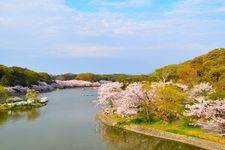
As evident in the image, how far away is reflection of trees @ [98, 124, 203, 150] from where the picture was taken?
1011 inches

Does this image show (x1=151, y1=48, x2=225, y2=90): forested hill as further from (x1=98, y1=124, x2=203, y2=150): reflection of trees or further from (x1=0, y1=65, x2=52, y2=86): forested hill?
(x1=0, y1=65, x2=52, y2=86): forested hill

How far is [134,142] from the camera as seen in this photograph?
2733 cm

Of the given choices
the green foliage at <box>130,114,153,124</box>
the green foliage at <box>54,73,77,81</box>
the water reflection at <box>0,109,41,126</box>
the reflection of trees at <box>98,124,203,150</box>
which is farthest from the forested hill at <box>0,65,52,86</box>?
the reflection of trees at <box>98,124,203,150</box>

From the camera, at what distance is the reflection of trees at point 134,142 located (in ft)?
84.2

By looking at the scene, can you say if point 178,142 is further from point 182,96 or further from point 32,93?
point 32,93

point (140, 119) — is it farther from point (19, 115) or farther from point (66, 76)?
point (66, 76)

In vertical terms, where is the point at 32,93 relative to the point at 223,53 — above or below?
below

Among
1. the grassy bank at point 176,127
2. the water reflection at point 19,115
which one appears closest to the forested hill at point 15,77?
the water reflection at point 19,115

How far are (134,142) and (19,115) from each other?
19512 millimetres

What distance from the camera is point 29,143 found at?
27562 millimetres

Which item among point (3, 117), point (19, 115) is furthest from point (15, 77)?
point (3, 117)

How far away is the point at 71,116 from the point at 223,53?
28.2 metres

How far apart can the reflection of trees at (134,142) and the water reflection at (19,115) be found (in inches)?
482

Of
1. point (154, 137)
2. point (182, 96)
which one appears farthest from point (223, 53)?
point (154, 137)
